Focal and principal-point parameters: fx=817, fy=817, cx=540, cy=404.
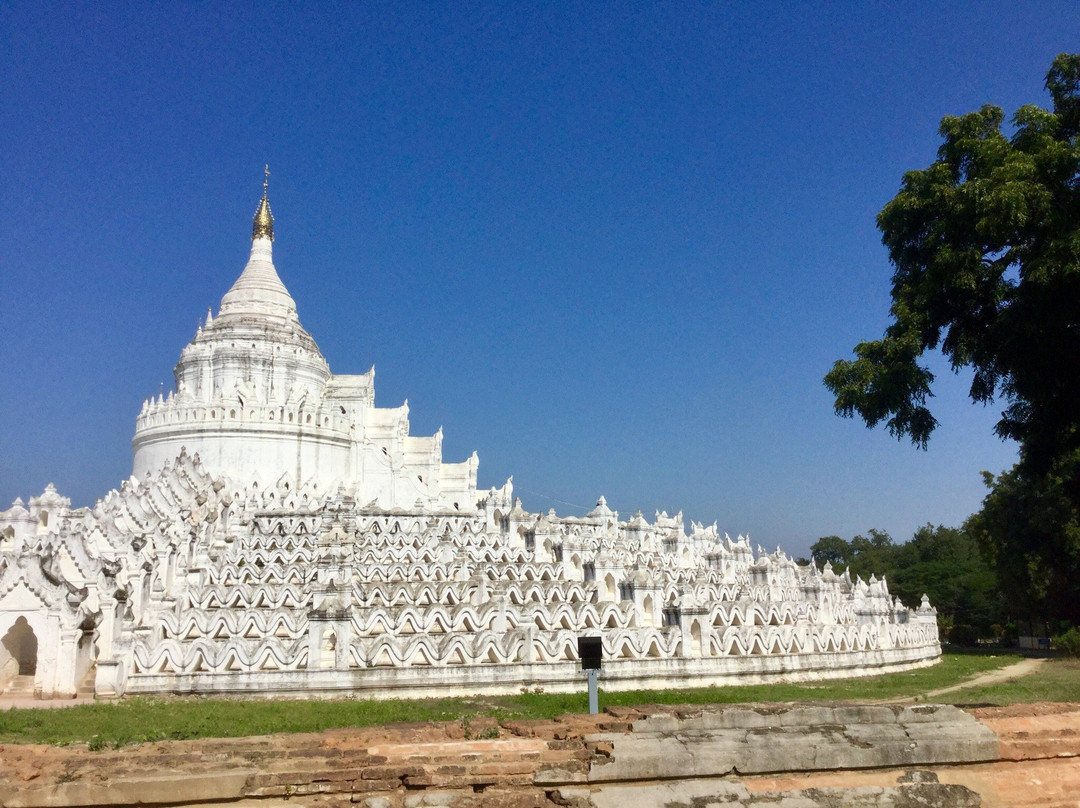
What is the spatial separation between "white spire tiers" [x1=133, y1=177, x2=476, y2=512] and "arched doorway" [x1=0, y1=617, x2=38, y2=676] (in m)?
28.5

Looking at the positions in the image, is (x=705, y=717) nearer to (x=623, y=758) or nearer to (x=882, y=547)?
(x=623, y=758)

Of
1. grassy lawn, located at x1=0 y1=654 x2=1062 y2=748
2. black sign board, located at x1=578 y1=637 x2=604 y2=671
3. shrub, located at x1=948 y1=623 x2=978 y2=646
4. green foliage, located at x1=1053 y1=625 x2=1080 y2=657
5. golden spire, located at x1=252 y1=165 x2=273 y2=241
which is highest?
golden spire, located at x1=252 y1=165 x2=273 y2=241

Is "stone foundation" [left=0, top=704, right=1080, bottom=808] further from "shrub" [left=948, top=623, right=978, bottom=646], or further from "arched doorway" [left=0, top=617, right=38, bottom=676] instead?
"shrub" [left=948, top=623, right=978, bottom=646]

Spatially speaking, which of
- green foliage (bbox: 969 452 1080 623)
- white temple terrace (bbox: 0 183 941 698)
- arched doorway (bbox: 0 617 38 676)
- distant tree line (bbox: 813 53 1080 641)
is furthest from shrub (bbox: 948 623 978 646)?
arched doorway (bbox: 0 617 38 676)

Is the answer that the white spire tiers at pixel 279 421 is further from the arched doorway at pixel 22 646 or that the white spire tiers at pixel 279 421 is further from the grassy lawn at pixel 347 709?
the grassy lawn at pixel 347 709

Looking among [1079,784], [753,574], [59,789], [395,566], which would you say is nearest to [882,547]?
[753,574]

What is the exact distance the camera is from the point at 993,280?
58.1 ft

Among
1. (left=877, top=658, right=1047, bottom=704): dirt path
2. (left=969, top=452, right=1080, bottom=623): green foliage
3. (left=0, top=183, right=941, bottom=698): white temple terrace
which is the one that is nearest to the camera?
(left=0, top=183, right=941, bottom=698): white temple terrace

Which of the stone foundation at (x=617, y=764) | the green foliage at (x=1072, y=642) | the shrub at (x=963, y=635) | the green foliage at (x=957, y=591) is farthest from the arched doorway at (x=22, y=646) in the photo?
the shrub at (x=963, y=635)

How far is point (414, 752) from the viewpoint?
8.94 meters

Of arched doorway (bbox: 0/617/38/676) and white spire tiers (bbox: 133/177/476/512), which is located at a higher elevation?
white spire tiers (bbox: 133/177/476/512)

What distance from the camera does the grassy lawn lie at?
42.1ft

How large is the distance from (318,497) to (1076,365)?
39951 mm

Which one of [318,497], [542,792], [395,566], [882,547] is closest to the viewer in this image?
[542,792]
